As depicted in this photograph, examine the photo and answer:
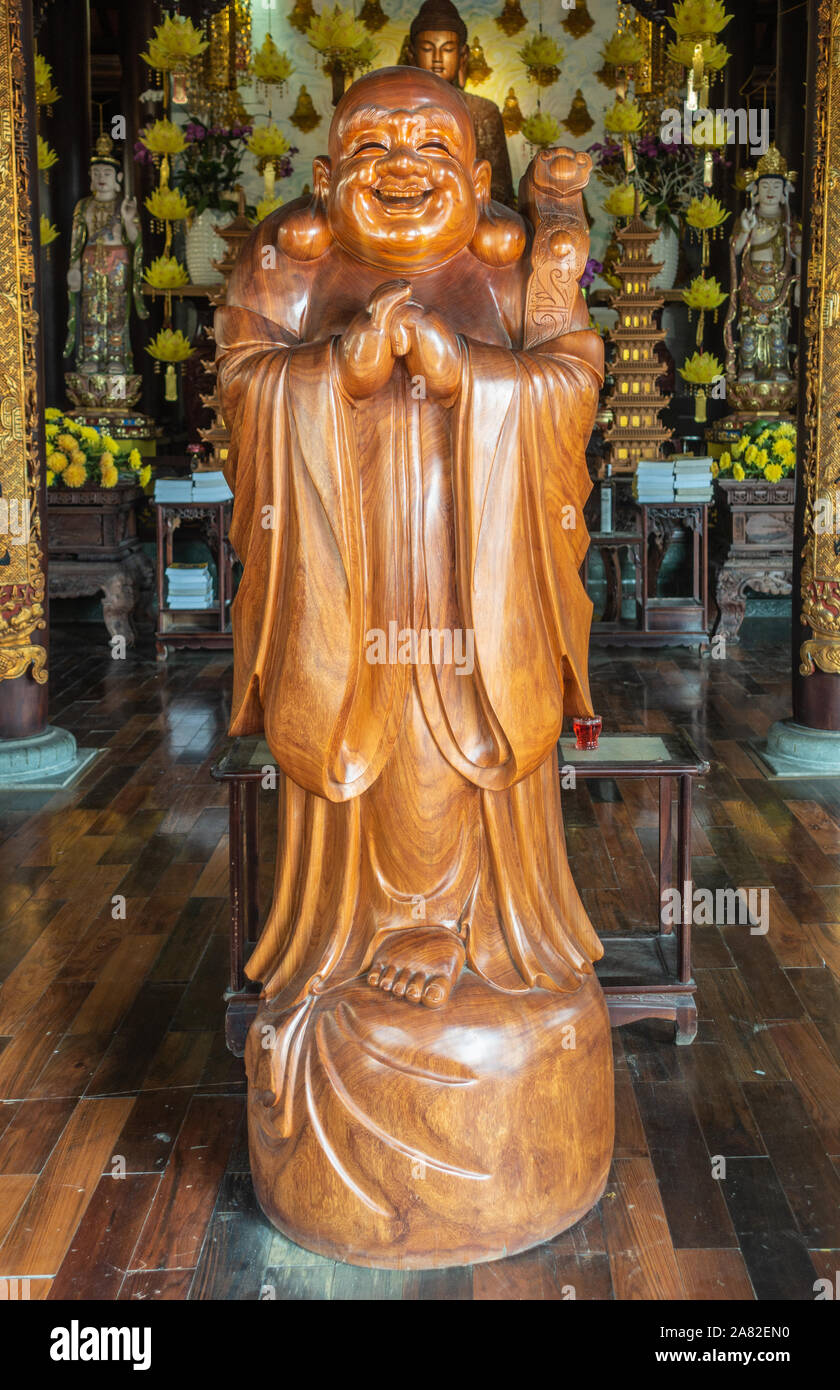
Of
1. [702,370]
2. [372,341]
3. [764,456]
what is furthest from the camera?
[702,370]

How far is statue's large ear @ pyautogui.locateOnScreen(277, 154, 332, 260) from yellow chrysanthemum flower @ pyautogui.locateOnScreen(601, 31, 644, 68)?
682 centimetres

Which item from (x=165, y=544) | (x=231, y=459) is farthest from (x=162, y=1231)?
(x=165, y=544)

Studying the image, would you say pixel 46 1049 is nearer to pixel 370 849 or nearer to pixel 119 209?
pixel 370 849

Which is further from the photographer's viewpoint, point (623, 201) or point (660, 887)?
point (623, 201)

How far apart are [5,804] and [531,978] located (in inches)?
97.8

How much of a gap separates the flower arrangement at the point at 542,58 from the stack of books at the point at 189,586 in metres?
4.00

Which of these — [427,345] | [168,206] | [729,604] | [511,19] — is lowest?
[729,604]

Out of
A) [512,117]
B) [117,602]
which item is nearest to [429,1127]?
[117,602]

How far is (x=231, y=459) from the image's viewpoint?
2.01 m

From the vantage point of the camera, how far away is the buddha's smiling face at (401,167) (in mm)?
1867

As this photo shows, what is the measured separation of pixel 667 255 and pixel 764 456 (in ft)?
6.75

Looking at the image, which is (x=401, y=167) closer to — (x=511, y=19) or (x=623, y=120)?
(x=623, y=120)

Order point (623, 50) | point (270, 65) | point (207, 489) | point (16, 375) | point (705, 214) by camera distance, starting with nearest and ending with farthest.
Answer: point (16, 375) → point (207, 489) → point (705, 214) → point (270, 65) → point (623, 50)

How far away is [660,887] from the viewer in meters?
2.82
